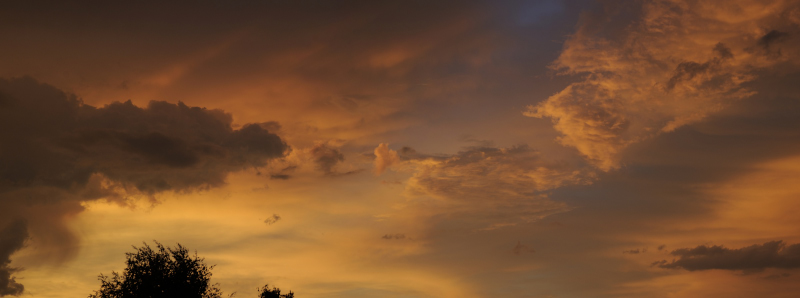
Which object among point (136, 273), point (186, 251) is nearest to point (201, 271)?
point (186, 251)

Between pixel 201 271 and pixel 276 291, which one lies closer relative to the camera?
pixel 201 271

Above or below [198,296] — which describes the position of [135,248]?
above

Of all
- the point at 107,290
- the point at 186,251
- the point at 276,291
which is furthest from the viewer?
the point at 276,291

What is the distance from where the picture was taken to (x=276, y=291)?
9862 centimetres

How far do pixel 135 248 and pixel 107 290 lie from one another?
18.3 ft

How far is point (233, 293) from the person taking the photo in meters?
78.4

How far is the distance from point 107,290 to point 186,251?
972 centimetres

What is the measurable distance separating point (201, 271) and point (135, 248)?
8.37 metres

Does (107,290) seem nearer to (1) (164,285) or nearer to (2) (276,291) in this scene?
(1) (164,285)

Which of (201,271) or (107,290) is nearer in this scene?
(107,290)

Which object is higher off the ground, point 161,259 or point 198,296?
point 161,259

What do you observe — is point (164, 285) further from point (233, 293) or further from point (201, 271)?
point (233, 293)

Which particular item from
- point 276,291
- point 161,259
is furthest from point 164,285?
point 276,291

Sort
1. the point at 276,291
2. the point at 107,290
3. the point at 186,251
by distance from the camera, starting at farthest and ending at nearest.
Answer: the point at 276,291 < the point at 186,251 < the point at 107,290
